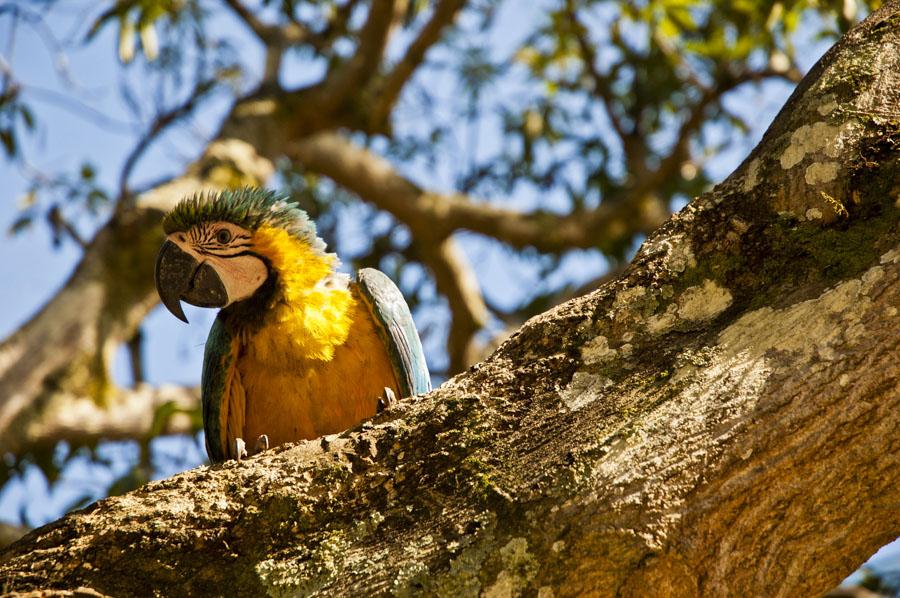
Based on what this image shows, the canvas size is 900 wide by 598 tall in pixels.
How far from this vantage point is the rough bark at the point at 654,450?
175 centimetres

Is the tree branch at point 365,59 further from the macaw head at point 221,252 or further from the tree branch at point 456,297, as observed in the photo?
the macaw head at point 221,252

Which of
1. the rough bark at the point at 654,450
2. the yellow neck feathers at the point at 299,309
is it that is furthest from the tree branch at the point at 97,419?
the rough bark at the point at 654,450

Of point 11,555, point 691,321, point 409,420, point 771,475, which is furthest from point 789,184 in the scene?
point 11,555

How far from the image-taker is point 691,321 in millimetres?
2039

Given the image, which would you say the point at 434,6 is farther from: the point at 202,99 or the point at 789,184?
the point at 789,184

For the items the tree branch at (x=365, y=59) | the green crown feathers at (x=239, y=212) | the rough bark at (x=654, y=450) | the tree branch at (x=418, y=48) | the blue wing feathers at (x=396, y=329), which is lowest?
the rough bark at (x=654, y=450)

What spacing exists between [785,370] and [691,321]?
0.26 metres

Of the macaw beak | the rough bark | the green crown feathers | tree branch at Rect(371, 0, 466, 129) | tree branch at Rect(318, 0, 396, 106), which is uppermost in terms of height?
tree branch at Rect(318, 0, 396, 106)

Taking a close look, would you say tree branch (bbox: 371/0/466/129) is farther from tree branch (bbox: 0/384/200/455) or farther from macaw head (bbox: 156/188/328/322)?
macaw head (bbox: 156/188/328/322)

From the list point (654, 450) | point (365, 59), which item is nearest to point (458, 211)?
point (365, 59)

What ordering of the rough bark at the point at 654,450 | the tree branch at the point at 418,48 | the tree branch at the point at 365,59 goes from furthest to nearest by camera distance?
the tree branch at the point at 365,59
the tree branch at the point at 418,48
the rough bark at the point at 654,450

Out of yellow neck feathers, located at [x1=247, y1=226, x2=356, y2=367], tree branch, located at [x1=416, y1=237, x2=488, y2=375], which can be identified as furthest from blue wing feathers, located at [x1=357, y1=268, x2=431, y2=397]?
tree branch, located at [x1=416, y1=237, x2=488, y2=375]

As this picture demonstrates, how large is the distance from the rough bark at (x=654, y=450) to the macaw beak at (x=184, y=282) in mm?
1618

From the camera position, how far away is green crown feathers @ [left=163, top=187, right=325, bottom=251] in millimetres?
3705
